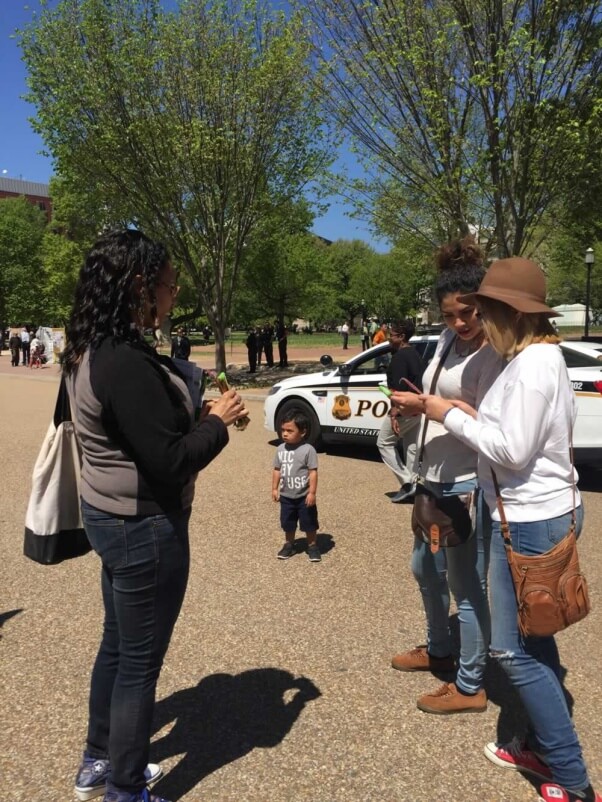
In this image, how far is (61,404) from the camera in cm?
230

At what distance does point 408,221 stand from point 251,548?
1214cm

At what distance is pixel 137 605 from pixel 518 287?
1618mm

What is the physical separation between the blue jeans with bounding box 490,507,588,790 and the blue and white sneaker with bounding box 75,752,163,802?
4.51 ft

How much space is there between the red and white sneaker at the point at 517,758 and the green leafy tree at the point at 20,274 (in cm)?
5517

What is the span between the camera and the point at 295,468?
502 centimetres

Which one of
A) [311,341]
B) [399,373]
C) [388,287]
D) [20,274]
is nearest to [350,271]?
[388,287]

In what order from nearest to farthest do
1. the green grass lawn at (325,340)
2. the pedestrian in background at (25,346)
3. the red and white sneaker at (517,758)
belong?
1. the red and white sneaker at (517,758)
2. the pedestrian in background at (25,346)
3. the green grass lawn at (325,340)

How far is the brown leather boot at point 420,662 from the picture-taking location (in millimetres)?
3189

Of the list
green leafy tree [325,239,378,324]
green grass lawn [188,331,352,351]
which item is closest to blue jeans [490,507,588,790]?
green grass lawn [188,331,352,351]

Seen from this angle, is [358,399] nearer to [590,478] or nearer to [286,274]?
[590,478]

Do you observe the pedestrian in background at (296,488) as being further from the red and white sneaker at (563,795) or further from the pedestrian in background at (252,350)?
the pedestrian in background at (252,350)

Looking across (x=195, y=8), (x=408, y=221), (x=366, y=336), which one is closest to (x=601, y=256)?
(x=366, y=336)

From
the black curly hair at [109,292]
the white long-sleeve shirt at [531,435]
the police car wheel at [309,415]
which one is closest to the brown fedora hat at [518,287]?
the white long-sleeve shirt at [531,435]

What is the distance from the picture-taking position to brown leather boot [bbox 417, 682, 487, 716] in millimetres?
2857
